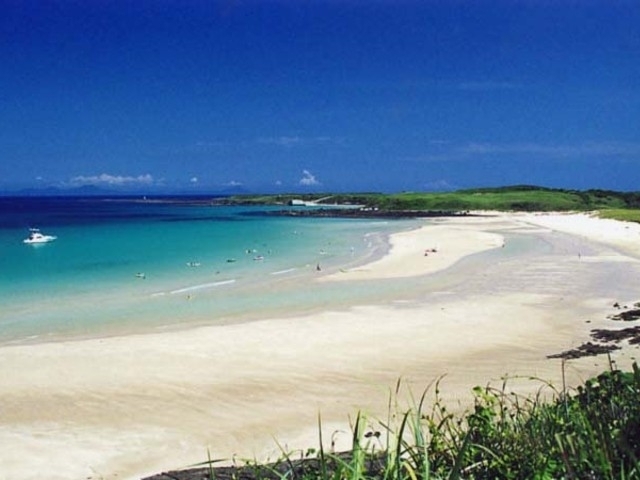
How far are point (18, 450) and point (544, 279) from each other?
2210 cm

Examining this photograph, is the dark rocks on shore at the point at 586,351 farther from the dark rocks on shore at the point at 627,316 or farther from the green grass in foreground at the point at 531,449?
the green grass in foreground at the point at 531,449

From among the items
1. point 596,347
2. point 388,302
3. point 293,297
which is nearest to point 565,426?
point 596,347

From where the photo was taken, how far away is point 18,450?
9.34 m

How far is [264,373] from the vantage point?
13273 mm

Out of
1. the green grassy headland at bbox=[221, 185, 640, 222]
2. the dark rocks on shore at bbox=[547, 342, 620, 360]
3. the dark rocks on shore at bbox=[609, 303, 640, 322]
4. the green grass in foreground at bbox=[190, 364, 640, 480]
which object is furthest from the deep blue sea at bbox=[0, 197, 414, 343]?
the green grassy headland at bbox=[221, 185, 640, 222]

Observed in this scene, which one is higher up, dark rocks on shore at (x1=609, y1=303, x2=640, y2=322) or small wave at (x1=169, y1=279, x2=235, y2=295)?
dark rocks on shore at (x1=609, y1=303, x2=640, y2=322)

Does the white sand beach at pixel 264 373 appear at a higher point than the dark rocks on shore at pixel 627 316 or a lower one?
lower

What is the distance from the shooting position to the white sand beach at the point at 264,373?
9.50m

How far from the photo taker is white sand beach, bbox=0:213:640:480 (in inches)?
374

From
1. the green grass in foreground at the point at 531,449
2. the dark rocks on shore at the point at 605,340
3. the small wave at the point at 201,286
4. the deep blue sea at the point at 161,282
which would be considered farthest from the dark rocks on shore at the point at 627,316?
the small wave at the point at 201,286

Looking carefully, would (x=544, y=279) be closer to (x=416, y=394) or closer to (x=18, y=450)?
(x=416, y=394)

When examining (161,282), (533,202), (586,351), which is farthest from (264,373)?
(533,202)

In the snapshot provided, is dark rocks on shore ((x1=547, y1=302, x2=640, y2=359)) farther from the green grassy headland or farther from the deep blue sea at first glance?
the green grassy headland

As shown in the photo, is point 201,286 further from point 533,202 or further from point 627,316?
point 533,202
